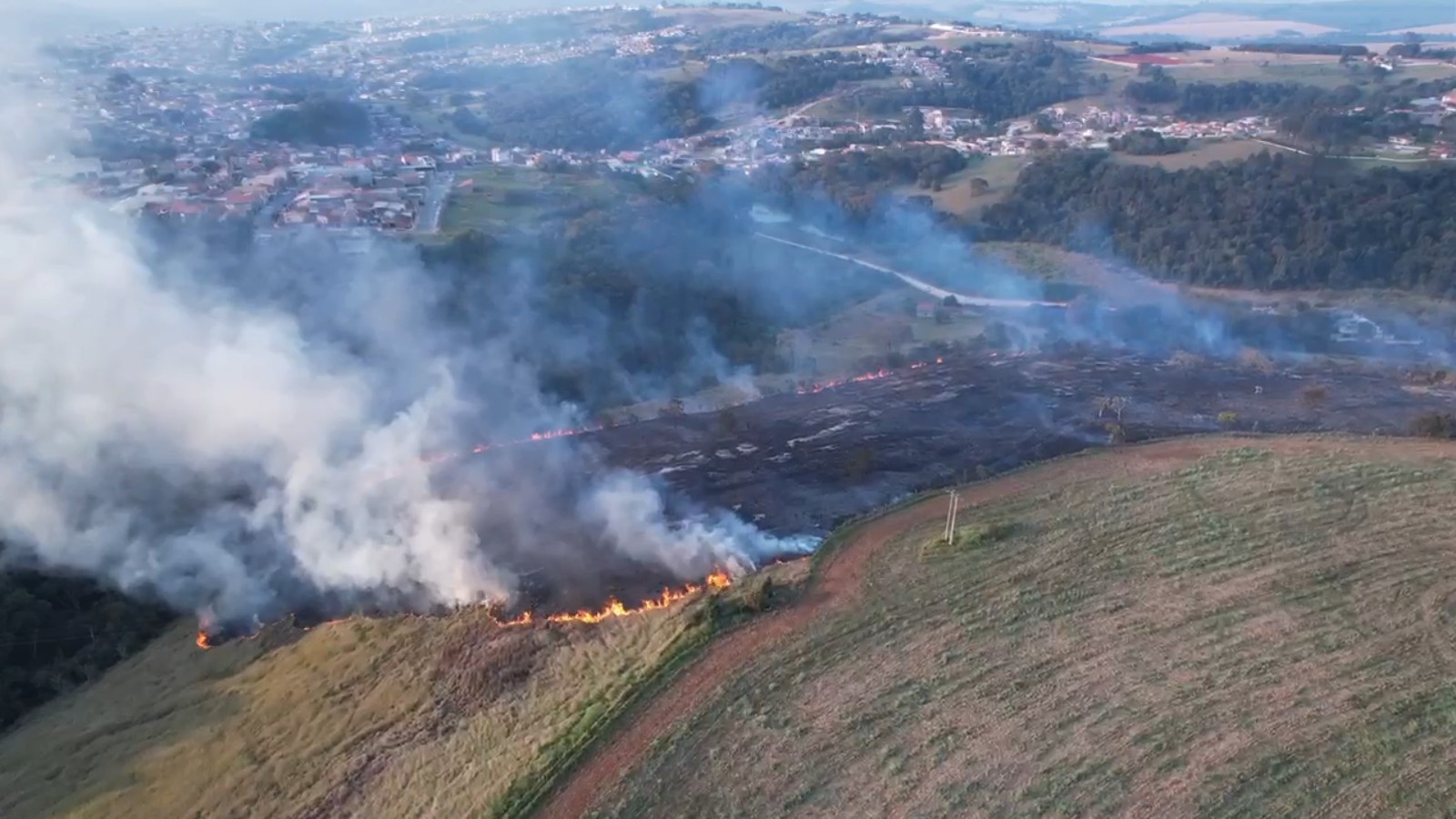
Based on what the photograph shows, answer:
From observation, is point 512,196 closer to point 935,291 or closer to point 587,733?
point 935,291

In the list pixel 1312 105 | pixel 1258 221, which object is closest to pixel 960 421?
pixel 1258 221

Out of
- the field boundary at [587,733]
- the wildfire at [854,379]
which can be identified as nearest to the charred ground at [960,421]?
the wildfire at [854,379]

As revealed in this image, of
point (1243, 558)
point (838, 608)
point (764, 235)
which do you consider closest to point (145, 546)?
point (838, 608)

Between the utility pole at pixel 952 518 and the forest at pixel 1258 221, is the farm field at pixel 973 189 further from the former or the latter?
the utility pole at pixel 952 518

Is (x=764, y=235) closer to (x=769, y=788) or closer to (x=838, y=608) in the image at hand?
(x=838, y=608)

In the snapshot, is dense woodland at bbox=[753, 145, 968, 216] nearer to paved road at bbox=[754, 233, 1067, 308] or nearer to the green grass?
paved road at bbox=[754, 233, 1067, 308]

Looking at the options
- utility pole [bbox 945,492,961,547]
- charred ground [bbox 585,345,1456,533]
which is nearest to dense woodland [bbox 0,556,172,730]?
charred ground [bbox 585,345,1456,533]
